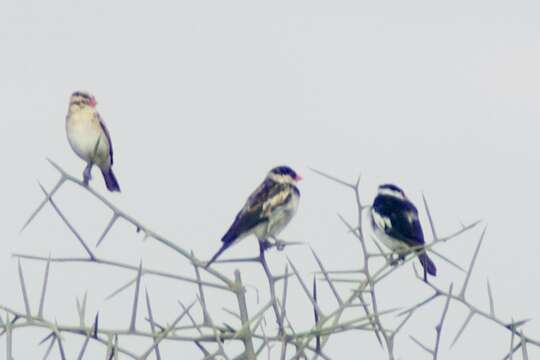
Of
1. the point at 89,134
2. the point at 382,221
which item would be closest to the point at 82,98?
the point at 89,134

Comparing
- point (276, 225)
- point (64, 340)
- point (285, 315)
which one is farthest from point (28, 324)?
point (276, 225)

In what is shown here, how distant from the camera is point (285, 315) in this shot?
158 inches

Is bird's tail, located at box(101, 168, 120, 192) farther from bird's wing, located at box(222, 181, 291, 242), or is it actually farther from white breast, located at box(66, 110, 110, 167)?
bird's wing, located at box(222, 181, 291, 242)

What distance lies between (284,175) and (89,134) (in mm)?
1747

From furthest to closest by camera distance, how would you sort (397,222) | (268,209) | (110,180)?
(110,180), (397,222), (268,209)

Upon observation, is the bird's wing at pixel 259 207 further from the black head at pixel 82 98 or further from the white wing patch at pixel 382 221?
the black head at pixel 82 98

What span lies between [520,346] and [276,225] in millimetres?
5944

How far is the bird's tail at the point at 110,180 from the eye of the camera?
10822 mm

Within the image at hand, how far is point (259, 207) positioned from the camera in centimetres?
974

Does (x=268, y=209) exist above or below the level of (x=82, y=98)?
below

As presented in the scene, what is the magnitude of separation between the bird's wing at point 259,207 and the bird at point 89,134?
1.45m

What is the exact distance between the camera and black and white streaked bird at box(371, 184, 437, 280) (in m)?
10.1

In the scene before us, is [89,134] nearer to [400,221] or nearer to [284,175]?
[284,175]

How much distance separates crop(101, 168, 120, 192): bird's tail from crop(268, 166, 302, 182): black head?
140cm
